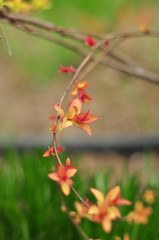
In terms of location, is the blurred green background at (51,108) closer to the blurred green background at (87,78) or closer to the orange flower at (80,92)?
the blurred green background at (87,78)

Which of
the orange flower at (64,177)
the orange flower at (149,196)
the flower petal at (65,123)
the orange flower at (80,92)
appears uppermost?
the orange flower at (80,92)

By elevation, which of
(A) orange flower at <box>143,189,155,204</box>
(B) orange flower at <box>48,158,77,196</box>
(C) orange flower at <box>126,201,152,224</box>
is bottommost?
(C) orange flower at <box>126,201,152,224</box>

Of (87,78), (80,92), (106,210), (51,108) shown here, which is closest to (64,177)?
(106,210)

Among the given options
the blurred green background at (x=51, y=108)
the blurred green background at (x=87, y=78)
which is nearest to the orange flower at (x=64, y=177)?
the blurred green background at (x=51, y=108)

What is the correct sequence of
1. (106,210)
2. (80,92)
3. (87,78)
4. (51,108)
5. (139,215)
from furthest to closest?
(87,78) < (51,108) < (139,215) < (80,92) < (106,210)

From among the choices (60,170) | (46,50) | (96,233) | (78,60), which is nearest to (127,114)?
(78,60)

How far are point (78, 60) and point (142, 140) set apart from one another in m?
1.23

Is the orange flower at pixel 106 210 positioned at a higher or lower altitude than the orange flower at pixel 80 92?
lower

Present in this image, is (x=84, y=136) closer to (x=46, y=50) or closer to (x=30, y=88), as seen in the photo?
(x=30, y=88)

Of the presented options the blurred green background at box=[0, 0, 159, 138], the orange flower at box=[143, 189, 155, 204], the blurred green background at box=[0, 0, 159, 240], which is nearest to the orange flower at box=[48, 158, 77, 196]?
the blurred green background at box=[0, 0, 159, 240]

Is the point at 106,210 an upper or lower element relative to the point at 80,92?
lower

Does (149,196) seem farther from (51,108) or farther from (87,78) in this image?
(87,78)

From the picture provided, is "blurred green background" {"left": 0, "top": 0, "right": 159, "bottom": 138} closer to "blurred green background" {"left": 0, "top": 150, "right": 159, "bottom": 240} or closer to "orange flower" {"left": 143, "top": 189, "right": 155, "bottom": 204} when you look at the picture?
"blurred green background" {"left": 0, "top": 150, "right": 159, "bottom": 240}

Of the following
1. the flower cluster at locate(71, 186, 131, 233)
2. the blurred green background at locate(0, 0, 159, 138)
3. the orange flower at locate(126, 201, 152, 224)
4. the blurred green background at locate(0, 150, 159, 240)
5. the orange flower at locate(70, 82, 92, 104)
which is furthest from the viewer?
the blurred green background at locate(0, 0, 159, 138)
